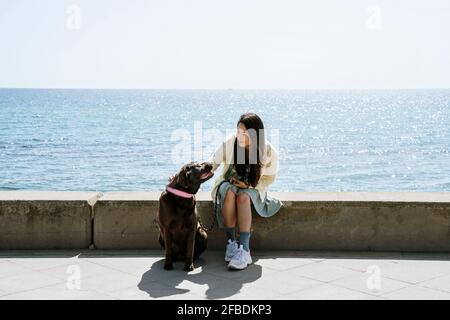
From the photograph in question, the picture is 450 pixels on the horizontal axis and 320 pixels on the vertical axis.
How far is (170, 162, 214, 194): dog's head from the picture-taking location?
18.8ft

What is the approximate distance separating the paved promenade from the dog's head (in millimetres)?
776

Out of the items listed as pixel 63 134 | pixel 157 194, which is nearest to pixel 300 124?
pixel 63 134

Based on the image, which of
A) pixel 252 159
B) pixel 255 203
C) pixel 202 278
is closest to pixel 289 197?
pixel 255 203

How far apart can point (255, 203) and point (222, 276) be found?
0.89m

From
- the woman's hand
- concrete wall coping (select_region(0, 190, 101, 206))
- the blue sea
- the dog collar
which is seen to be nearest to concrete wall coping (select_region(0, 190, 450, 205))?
concrete wall coping (select_region(0, 190, 101, 206))

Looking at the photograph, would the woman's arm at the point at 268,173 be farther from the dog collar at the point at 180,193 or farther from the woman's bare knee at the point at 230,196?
the dog collar at the point at 180,193

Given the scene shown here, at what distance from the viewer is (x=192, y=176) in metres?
5.72

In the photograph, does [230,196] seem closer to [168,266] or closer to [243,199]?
[243,199]

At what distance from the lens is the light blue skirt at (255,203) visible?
20.4 ft

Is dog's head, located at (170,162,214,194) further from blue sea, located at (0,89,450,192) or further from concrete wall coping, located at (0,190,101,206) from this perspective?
blue sea, located at (0,89,450,192)

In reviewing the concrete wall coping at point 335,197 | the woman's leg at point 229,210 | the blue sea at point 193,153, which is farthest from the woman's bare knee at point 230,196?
the blue sea at point 193,153

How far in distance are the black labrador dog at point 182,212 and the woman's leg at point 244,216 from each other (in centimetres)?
44

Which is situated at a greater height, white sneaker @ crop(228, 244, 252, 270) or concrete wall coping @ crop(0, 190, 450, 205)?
concrete wall coping @ crop(0, 190, 450, 205)

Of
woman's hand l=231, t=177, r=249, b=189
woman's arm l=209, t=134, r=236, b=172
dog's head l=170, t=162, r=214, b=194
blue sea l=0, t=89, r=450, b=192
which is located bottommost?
blue sea l=0, t=89, r=450, b=192
